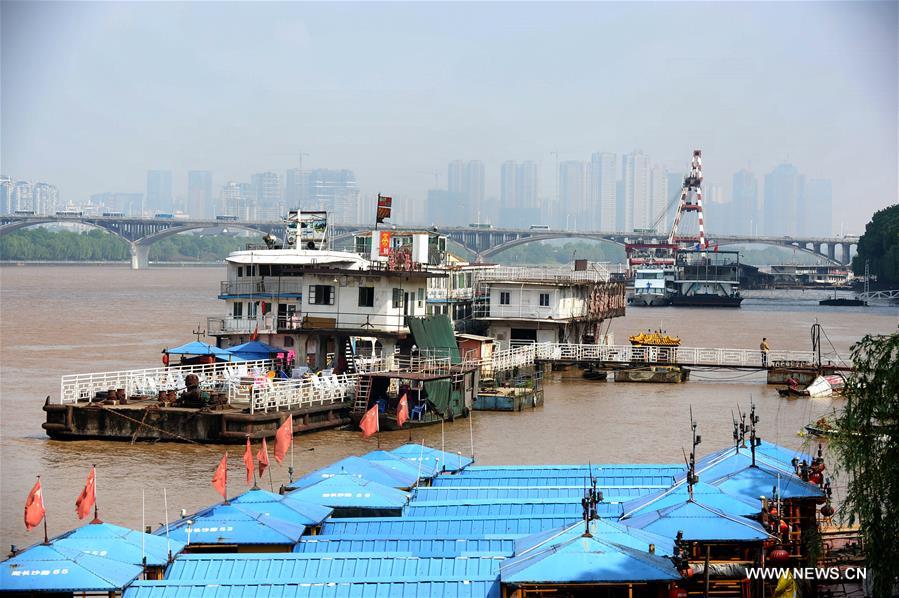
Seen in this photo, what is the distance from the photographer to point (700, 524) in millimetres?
15484

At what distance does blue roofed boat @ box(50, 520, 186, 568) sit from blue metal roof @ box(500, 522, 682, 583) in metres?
4.39

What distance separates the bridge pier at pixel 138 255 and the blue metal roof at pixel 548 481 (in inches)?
6544

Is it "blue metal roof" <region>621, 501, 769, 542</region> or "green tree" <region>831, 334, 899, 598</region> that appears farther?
"blue metal roof" <region>621, 501, 769, 542</region>

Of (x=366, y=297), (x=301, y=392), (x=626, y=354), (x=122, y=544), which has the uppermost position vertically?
(x=366, y=297)

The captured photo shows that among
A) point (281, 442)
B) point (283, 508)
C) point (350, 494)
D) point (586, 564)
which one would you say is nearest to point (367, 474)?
point (350, 494)

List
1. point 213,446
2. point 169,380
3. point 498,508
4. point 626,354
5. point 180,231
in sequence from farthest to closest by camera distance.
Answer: point 180,231, point 626,354, point 169,380, point 213,446, point 498,508

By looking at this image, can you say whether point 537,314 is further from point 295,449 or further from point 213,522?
point 213,522

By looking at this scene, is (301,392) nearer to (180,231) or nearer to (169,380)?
(169,380)

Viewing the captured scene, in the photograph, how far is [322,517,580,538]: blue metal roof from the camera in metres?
18.2

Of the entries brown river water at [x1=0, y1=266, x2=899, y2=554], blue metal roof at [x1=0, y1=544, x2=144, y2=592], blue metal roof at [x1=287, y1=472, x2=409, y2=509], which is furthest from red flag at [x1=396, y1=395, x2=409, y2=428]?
blue metal roof at [x1=0, y1=544, x2=144, y2=592]

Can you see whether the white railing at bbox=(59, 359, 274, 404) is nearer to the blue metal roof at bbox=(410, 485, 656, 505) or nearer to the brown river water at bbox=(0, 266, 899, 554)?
the brown river water at bbox=(0, 266, 899, 554)

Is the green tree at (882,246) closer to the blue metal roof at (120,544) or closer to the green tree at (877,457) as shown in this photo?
the green tree at (877,457)

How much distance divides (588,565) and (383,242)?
30346mm

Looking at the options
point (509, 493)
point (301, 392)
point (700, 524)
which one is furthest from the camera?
point (301, 392)
